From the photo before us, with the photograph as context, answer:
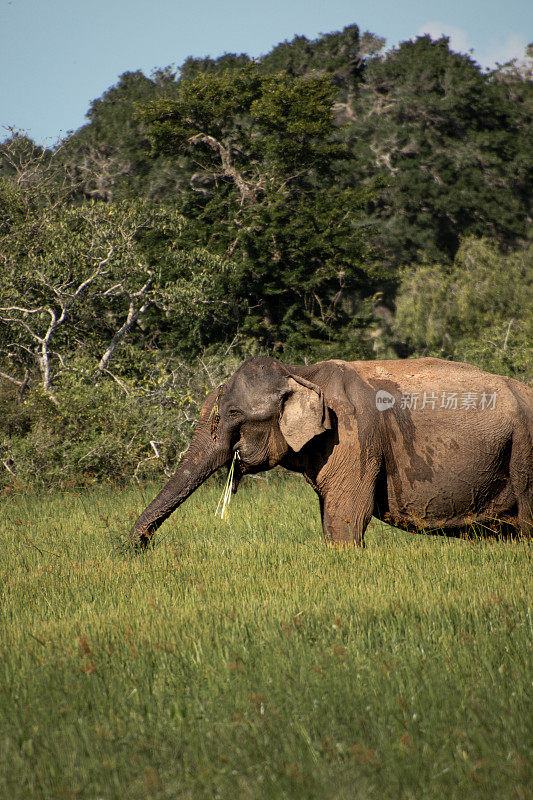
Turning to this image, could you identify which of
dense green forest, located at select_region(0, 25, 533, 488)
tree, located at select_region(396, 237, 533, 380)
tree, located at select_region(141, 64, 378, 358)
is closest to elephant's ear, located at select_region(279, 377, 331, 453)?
dense green forest, located at select_region(0, 25, 533, 488)

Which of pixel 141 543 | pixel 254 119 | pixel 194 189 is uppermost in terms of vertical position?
pixel 254 119

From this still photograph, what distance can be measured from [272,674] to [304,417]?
263 cm

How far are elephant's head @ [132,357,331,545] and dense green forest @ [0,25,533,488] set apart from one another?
23.1 ft

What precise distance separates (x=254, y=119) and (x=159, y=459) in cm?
1340

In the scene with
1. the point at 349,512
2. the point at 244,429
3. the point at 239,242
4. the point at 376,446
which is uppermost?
the point at 239,242

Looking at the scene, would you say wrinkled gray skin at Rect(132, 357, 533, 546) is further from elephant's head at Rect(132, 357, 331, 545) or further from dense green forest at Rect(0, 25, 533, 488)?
dense green forest at Rect(0, 25, 533, 488)

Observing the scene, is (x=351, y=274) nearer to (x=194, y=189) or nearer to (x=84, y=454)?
(x=194, y=189)

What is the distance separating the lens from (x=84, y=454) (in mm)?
14141

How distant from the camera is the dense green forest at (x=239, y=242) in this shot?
15672 mm

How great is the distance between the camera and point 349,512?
7.25 metres

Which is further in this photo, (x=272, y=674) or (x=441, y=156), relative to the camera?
(x=441, y=156)

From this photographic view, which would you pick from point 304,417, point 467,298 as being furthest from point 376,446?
point 467,298

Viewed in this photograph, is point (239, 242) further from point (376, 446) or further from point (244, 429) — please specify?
point (376, 446)

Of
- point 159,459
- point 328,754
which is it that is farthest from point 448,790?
point 159,459
